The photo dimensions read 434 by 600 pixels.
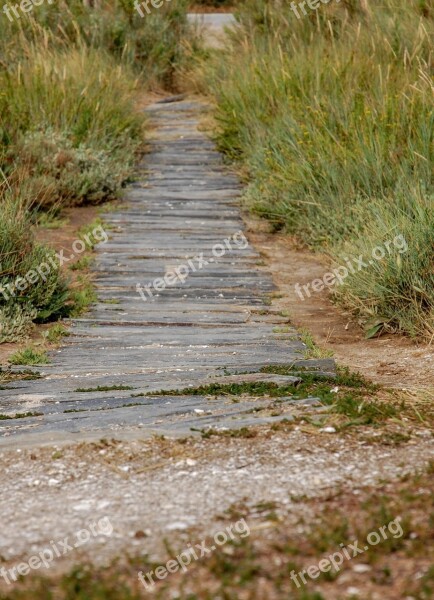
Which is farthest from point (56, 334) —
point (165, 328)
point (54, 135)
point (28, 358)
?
point (54, 135)

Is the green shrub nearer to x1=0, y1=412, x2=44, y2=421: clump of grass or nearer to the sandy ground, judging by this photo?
x1=0, y1=412, x2=44, y2=421: clump of grass

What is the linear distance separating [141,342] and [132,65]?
9.07 metres

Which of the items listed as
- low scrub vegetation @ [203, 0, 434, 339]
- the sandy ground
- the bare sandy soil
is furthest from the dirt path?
low scrub vegetation @ [203, 0, 434, 339]

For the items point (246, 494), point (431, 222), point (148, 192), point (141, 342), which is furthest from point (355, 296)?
point (148, 192)

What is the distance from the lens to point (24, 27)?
1354 centimetres

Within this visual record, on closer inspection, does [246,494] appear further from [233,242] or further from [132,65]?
[132,65]

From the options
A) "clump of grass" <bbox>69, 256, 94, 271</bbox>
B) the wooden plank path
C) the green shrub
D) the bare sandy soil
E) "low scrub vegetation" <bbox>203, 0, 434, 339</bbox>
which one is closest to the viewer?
the wooden plank path
